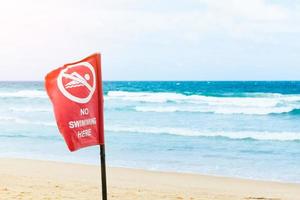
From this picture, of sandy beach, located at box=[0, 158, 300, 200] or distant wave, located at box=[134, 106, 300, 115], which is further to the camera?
distant wave, located at box=[134, 106, 300, 115]

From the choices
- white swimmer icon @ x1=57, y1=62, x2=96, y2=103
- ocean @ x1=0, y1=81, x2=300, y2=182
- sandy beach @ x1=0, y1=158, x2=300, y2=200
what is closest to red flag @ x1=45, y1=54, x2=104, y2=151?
white swimmer icon @ x1=57, y1=62, x2=96, y2=103

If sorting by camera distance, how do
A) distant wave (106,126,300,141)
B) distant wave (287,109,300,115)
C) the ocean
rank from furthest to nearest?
distant wave (287,109,300,115) < distant wave (106,126,300,141) < the ocean

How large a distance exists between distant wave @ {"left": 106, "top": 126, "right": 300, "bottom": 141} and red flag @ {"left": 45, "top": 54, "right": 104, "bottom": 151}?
13.8m

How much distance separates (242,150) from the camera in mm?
14570

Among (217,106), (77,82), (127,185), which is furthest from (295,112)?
(77,82)

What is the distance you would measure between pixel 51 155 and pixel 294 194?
6.94m

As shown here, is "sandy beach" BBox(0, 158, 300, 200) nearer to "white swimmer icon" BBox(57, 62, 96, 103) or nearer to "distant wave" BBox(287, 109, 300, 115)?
"white swimmer icon" BBox(57, 62, 96, 103)

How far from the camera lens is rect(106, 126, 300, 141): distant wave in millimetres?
17906

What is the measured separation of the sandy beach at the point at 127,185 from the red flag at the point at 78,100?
4.03 m

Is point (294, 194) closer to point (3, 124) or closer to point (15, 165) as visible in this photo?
point (15, 165)

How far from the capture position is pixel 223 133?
19.2 meters

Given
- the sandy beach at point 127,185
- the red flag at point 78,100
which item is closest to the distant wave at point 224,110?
the sandy beach at point 127,185

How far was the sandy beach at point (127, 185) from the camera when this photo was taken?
8477mm

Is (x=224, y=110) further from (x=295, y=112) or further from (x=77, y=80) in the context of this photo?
(x=77, y=80)
